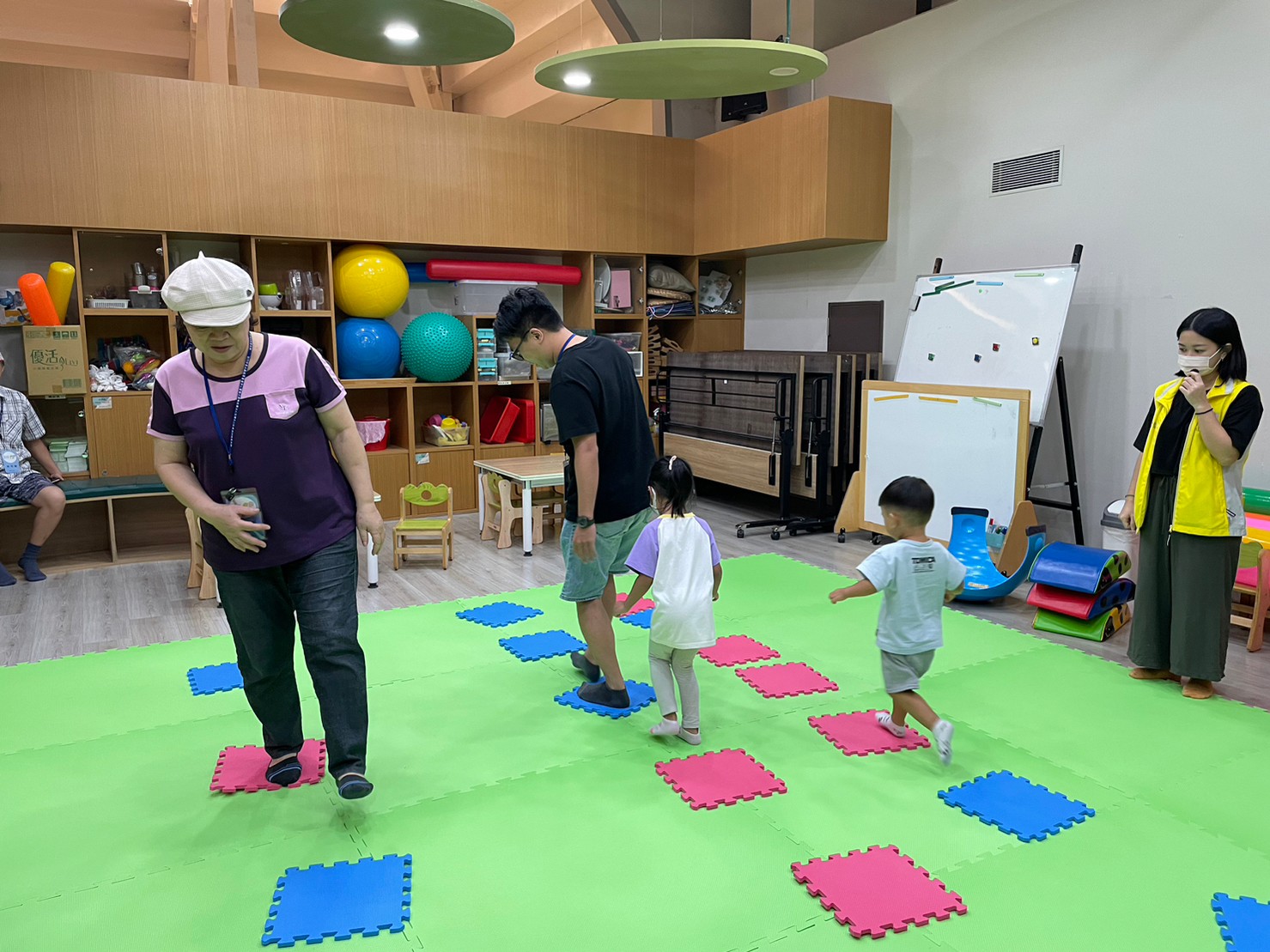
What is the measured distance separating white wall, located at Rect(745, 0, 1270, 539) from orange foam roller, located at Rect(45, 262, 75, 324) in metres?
5.75

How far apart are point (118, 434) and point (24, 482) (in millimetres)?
801

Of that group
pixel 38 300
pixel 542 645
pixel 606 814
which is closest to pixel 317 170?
pixel 38 300

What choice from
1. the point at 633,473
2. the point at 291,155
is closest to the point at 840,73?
the point at 291,155

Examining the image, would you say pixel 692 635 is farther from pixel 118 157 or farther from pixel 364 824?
pixel 118 157

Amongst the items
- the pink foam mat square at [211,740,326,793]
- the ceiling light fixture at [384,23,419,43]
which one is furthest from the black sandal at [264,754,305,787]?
the ceiling light fixture at [384,23,419,43]

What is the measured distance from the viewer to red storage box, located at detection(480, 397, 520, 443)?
762 cm

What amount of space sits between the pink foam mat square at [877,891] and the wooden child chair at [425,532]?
12.1ft

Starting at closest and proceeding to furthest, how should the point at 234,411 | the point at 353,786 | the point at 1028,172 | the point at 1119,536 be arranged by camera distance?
1. the point at 234,411
2. the point at 353,786
3. the point at 1119,536
4. the point at 1028,172

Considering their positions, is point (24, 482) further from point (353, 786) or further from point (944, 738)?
point (944, 738)

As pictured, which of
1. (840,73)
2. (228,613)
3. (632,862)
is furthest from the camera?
(840,73)

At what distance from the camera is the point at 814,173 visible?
6621 mm

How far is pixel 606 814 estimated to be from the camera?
2.67 m

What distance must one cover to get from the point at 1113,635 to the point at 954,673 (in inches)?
45.2

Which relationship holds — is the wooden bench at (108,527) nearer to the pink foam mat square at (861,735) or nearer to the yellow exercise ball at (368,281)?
the yellow exercise ball at (368,281)
